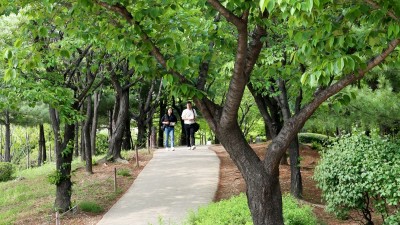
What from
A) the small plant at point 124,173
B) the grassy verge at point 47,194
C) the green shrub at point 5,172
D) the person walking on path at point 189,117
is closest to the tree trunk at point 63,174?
the grassy verge at point 47,194

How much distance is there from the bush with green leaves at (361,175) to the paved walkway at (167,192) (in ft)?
8.69

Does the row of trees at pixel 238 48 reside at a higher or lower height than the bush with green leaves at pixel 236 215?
higher

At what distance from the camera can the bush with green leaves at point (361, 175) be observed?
20.5 feet

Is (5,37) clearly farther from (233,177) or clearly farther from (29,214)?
(233,177)

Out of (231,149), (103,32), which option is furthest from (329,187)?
(103,32)

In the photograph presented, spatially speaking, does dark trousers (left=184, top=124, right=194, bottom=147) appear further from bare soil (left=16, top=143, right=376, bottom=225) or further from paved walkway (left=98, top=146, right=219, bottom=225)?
bare soil (left=16, top=143, right=376, bottom=225)

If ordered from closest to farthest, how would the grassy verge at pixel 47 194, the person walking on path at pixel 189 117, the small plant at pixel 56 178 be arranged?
1. the small plant at pixel 56 178
2. the grassy verge at pixel 47 194
3. the person walking on path at pixel 189 117

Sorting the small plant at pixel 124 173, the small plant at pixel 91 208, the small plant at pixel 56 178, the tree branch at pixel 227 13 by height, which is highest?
the tree branch at pixel 227 13

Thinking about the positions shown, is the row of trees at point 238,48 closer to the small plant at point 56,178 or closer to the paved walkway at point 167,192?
the paved walkway at point 167,192

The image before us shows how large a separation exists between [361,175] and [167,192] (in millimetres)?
4986

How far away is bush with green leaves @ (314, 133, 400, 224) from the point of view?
6242mm

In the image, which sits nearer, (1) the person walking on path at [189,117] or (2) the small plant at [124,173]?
(2) the small plant at [124,173]

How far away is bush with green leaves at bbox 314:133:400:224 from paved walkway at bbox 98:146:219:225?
2.65m

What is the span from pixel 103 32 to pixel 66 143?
476 centimetres
